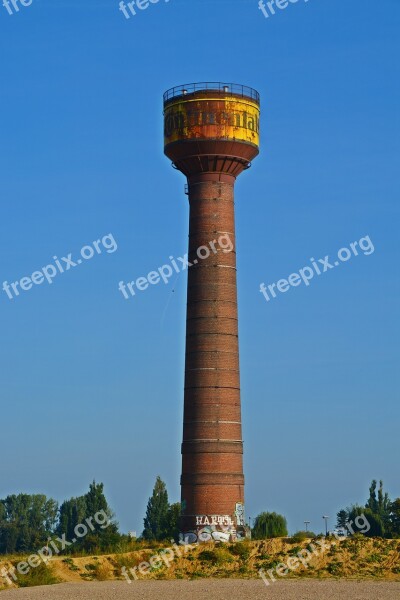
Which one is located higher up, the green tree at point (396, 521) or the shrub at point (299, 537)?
the green tree at point (396, 521)

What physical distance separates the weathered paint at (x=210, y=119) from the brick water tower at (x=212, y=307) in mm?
64

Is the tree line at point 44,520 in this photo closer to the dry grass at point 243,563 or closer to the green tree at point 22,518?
the green tree at point 22,518

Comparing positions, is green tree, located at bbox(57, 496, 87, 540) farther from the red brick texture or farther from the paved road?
the paved road

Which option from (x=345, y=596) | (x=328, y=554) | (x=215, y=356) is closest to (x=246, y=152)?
(x=215, y=356)

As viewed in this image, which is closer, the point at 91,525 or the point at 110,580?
the point at 110,580

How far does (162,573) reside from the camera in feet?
181

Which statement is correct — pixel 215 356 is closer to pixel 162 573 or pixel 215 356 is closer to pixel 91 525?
pixel 162 573

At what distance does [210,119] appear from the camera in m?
73.9

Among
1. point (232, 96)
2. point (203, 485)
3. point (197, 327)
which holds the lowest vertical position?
point (203, 485)

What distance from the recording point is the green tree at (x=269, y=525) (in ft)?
259

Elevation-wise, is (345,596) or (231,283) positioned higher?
(231,283)

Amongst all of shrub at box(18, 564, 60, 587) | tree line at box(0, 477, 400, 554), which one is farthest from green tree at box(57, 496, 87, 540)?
shrub at box(18, 564, 60, 587)

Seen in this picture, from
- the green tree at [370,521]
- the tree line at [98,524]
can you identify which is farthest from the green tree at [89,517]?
the green tree at [370,521]

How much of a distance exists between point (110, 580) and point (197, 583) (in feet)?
17.4
